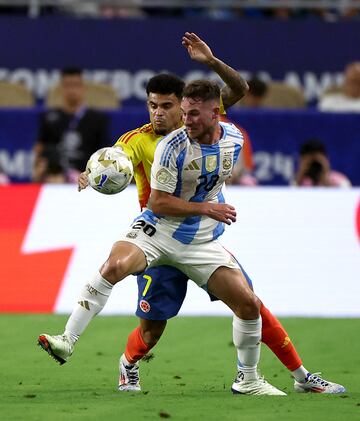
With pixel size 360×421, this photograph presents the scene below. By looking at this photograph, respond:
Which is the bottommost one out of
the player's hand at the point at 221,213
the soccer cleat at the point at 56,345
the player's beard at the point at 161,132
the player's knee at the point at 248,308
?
the soccer cleat at the point at 56,345

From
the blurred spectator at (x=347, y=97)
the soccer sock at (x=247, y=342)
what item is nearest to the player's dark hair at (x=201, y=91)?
the soccer sock at (x=247, y=342)

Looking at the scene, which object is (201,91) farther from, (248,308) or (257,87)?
(257,87)

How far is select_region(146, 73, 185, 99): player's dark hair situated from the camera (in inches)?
352

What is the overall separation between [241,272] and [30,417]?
6.29 ft

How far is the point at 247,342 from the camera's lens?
28.2 feet

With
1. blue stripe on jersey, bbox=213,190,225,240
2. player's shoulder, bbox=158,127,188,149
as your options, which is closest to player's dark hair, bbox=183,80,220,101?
player's shoulder, bbox=158,127,188,149

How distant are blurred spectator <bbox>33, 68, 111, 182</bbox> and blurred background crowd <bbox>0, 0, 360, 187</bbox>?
12 mm

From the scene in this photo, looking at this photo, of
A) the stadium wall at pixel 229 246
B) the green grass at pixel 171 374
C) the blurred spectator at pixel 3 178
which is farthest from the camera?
the blurred spectator at pixel 3 178

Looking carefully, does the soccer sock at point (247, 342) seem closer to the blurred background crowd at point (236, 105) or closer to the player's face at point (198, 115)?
the player's face at point (198, 115)

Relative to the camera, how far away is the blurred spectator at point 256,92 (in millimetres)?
16625

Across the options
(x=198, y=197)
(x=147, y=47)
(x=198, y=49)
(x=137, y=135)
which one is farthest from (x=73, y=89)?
(x=198, y=197)

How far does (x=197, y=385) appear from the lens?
30.4ft

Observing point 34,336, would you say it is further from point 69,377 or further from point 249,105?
point 249,105

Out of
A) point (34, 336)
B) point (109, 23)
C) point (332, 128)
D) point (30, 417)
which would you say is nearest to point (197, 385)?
point (30, 417)
